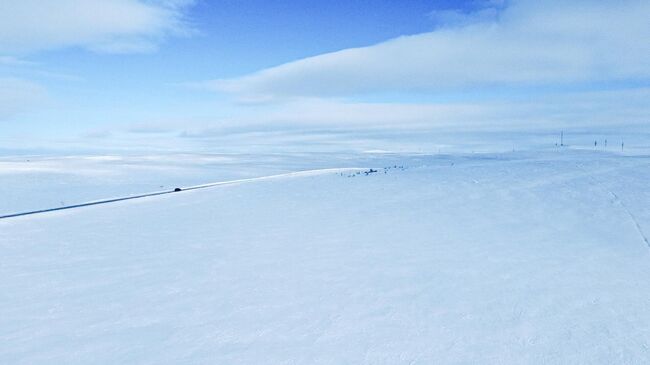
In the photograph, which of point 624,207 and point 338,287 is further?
point 624,207

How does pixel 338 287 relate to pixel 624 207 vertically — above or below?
above

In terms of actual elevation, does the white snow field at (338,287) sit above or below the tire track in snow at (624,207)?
above

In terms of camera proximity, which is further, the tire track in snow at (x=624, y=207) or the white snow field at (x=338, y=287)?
the tire track in snow at (x=624, y=207)

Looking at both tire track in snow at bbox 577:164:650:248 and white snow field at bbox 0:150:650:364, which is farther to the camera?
tire track in snow at bbox 577:164:650:248

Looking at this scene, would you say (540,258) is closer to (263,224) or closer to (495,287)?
(495,287)

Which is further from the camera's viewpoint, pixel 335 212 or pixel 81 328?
pixel 335 212

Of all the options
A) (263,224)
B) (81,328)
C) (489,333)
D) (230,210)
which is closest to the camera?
(489,333)

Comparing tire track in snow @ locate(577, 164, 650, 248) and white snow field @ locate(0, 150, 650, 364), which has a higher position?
white snow field @ locate(0, 150, 650, 364)

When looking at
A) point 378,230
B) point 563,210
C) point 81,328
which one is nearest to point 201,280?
point 81,328
